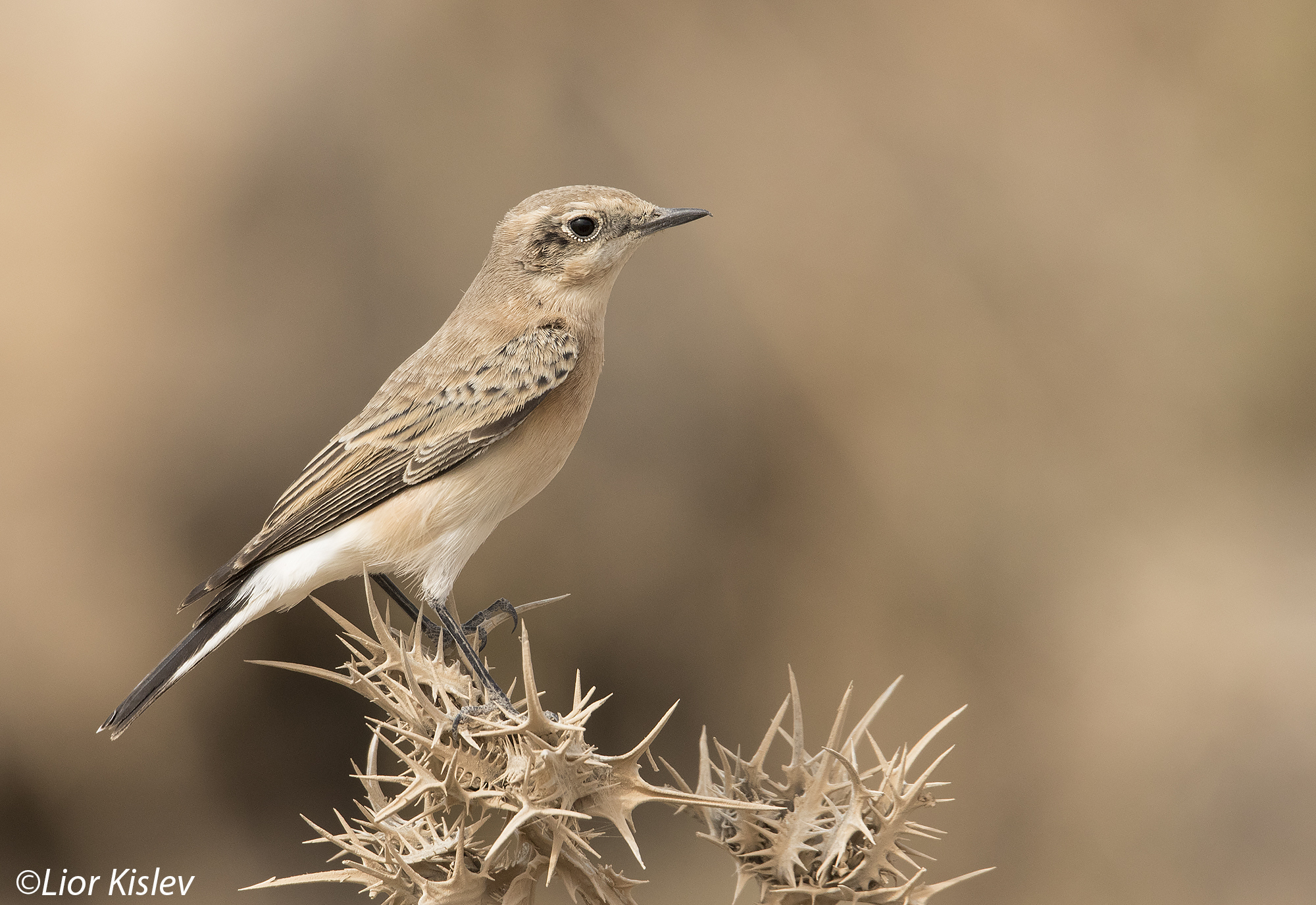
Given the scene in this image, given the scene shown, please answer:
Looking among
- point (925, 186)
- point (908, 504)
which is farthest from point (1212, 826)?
point (925, 186)

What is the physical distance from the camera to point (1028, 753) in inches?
294

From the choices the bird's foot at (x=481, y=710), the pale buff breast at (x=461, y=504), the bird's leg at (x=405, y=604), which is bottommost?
the bird's leg at (x=405, y=604)

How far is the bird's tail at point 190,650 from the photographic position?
3461 millimetres

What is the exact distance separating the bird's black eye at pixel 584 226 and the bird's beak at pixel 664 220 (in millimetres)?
189

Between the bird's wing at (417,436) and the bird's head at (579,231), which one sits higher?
the bird's head at (579,231)

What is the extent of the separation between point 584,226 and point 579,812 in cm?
256

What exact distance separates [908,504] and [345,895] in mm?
5029

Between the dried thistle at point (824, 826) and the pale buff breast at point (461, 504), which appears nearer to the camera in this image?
the dried thistle at point (824, 826)

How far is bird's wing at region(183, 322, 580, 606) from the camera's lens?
4.12m

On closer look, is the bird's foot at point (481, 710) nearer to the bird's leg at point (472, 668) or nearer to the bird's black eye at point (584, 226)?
the bird's leg at point (472, 668)

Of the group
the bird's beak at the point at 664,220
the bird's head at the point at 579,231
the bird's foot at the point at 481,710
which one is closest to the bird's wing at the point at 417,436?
the bird's head at the point at 579,231

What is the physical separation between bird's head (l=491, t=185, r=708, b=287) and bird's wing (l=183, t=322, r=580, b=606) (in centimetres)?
29

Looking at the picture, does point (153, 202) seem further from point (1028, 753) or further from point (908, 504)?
point (1028, 753)

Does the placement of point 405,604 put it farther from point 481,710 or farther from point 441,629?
point 481,710
